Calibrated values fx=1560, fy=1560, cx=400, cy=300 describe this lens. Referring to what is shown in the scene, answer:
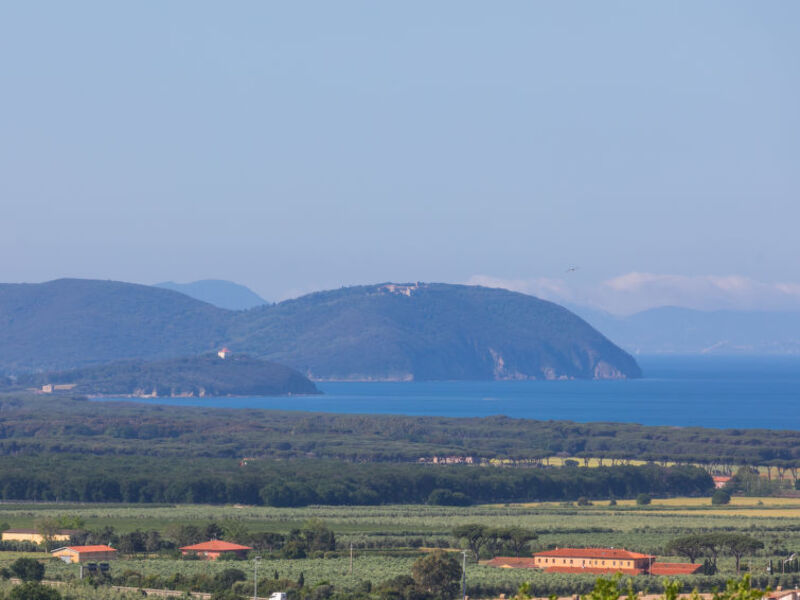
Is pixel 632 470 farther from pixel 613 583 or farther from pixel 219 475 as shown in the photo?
pixel 613 583

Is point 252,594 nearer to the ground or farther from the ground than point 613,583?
nearer to the ground

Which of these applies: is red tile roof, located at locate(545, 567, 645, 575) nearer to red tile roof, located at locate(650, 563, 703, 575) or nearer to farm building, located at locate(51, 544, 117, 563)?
red tile roof, located at locate(650, 563, 703, 575)

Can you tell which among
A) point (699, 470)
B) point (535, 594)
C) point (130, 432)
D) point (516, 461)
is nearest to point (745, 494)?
point (699, 470)

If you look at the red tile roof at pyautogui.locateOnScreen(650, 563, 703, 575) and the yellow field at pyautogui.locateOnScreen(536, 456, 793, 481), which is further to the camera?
the yellow field at pyautogui.locateOnScreen(536, 456, 793, 481)

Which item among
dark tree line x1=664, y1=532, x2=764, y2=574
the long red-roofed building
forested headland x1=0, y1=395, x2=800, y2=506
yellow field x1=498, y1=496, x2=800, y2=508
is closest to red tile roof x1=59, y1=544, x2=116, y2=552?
the long red-roofed building

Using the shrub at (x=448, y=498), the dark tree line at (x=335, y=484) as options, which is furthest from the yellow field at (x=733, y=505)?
the shrub at (x=448, y=498)

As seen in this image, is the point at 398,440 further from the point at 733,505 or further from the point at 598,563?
the point at 598,563
